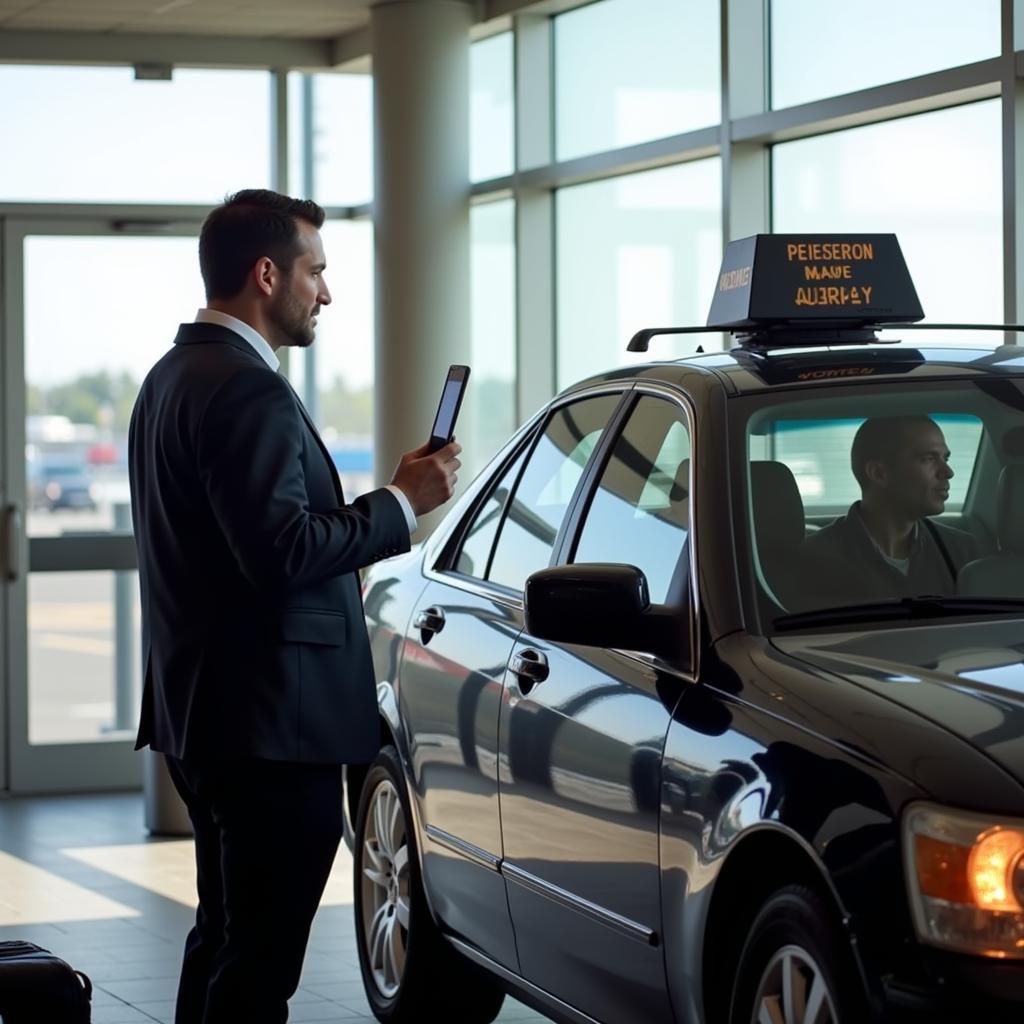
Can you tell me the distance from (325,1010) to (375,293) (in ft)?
16.9

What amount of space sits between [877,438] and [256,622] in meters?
1.19

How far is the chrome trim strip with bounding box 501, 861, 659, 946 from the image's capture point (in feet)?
11.6

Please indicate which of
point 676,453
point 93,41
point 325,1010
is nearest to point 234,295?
point 676,453

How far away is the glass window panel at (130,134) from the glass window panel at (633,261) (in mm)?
1877

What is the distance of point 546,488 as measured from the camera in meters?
4.52

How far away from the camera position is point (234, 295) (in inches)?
155

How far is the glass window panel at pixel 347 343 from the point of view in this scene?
1128 cm

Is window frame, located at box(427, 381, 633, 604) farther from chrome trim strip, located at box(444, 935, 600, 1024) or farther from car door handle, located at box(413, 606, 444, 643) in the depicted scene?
chrome trim strip, located at box(444, 935, 600, 1024)

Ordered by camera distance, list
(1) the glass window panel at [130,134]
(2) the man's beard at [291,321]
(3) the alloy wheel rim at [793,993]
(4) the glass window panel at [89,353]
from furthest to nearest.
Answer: (1) the glass window panel at [130,134] → (4) the glass window panel at [89,353] → (2) the man's beard at [291,321] → (3) the alloy wheel rim at [793,993]

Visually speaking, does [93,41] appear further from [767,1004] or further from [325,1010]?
[767,1004]

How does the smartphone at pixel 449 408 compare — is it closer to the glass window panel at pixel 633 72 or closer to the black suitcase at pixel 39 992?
the black suitcase at pixel 39 992

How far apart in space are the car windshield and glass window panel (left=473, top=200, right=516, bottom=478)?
629cm

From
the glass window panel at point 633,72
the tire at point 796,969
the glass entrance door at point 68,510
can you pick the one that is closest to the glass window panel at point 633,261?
the glass window panel at point 633,72

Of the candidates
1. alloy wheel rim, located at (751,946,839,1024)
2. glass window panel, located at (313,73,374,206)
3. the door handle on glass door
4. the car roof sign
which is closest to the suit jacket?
alloy wheel rim, located at (751,946,839,1024)
